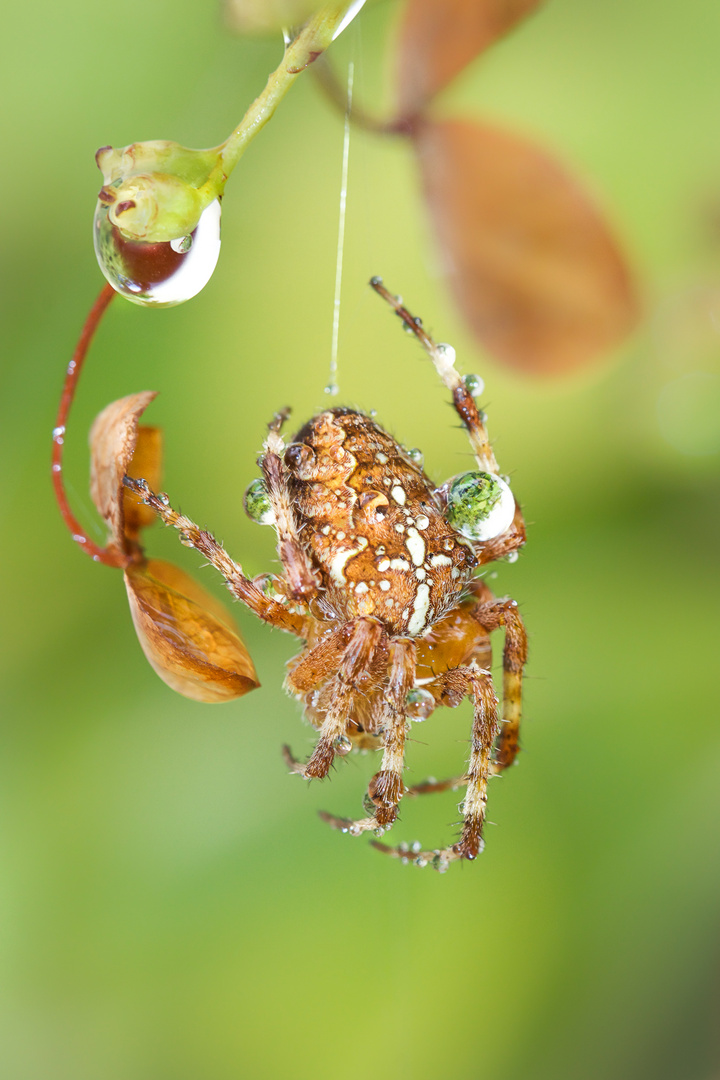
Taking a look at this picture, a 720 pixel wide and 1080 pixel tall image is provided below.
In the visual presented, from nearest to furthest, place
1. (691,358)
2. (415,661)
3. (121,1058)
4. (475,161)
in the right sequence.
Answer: (415,661) → (475,161) → (121,1058) → (691,358)

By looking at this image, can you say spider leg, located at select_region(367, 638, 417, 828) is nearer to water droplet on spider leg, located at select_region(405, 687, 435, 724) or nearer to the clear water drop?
water droplet on spider leg, located at select_region(405, 687, 435, 724)

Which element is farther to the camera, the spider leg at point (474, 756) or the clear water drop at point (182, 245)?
the spider leg at point (474, 756)

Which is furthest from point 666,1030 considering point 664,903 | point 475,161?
point 475,161

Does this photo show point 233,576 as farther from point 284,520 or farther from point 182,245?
point 182,245

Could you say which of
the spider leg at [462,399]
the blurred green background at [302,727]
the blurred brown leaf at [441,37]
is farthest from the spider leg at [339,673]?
the blurred brown leaf at [441,37]

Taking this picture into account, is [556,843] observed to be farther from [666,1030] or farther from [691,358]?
[691,358]

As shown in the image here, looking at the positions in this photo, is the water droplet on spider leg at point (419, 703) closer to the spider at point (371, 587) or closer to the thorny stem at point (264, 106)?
the spider at point (371, 587)

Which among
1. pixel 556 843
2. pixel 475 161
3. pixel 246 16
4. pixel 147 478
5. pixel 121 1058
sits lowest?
pixel 121 1058
